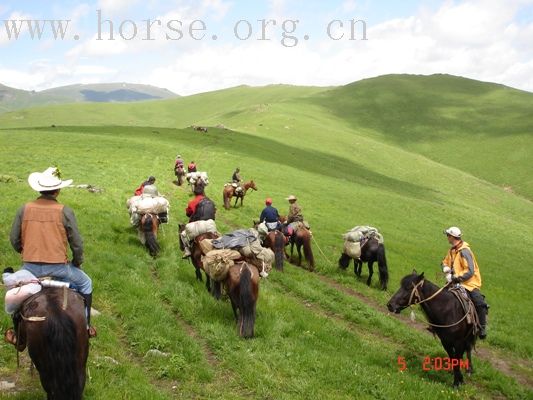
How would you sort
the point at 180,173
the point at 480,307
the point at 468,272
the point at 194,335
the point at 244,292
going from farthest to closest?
the point at 180,173
the point at 480,307
the point at 468,272
the point at 244,292
the point at 194,335

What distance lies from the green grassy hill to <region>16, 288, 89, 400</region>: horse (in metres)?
1.18

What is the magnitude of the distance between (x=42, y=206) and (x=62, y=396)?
2.91 m

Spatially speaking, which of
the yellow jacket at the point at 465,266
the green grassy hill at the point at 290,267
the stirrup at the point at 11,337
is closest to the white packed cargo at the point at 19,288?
→ the stirrup at the point at 11,337

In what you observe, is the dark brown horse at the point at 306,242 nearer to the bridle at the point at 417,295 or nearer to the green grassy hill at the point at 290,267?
the green grassy hill at the point at 290,267

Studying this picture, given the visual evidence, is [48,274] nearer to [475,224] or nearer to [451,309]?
[451,309]

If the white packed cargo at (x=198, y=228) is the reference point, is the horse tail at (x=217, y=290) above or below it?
below

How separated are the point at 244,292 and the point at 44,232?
5323 mm

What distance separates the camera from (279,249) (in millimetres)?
18516

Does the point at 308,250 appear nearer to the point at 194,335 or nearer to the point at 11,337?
the point at 194,335

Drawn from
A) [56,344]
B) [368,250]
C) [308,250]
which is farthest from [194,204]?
[56,344]

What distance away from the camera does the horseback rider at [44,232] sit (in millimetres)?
7270

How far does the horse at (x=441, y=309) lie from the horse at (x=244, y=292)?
10.9 ft
